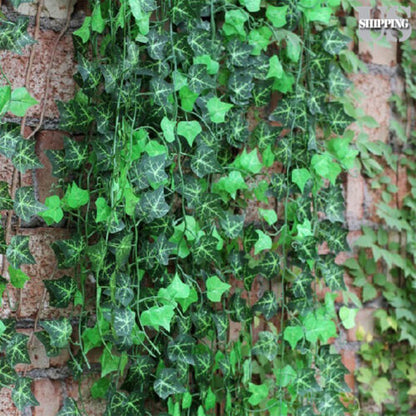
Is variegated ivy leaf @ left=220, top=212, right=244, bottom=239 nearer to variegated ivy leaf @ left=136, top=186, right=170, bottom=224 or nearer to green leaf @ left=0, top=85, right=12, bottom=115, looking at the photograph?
variegated ivy leaf @ left=136, top=186, right=170, bottom=224

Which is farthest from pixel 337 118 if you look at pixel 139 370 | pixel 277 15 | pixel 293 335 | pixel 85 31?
pixel 139 370

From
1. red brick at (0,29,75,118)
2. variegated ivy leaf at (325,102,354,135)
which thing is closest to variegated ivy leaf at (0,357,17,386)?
red brick at (0,29,75,118)

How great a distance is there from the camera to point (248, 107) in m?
1.45

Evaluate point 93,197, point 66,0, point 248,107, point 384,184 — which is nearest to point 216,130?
point 248,107

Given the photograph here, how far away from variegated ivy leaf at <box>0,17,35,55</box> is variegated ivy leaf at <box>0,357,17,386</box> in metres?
0.54

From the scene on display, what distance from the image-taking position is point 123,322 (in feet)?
3.80

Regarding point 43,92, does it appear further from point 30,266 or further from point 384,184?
point 384,184

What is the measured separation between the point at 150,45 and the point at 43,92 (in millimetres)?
224

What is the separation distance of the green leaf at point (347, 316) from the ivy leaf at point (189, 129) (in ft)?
1.89

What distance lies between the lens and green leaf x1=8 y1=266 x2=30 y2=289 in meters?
1.17

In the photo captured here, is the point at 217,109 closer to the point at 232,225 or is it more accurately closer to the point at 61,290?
the point at 232,225

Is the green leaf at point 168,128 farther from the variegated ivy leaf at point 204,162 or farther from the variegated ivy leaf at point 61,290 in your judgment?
the variegated ivy leaf at point 61,290

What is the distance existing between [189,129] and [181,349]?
0.41 meters

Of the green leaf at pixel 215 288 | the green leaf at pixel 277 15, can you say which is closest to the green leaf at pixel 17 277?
the green leaf at pixel 215 288
